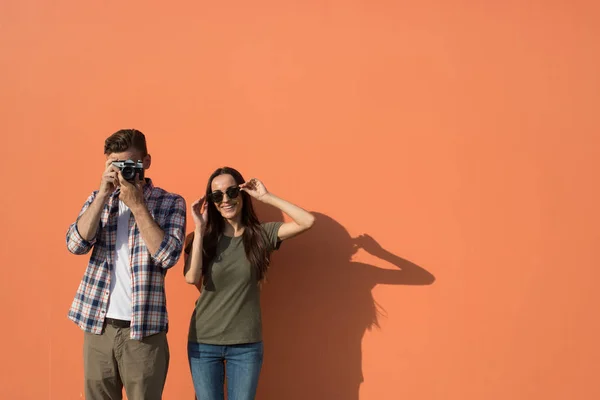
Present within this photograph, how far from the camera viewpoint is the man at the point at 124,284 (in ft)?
7.56

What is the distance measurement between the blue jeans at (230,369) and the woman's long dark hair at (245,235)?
31cm

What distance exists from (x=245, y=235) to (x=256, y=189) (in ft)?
0.68

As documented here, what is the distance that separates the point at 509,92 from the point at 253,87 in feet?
4.08

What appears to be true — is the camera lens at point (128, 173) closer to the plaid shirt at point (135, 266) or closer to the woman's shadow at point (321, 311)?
the plaid shirt at point (135, 266)

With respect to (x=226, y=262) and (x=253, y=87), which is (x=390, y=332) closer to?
(x=226, y=262)

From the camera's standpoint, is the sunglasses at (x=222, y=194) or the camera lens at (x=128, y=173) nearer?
the camera lens at (x=128, y=173)

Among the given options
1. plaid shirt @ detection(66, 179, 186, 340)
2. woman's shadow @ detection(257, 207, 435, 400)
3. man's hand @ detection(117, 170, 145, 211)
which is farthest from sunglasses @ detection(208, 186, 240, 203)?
woman's shadow @ detection(257, 207, 435, 400)

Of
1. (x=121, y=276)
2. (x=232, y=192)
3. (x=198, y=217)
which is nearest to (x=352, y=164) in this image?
(x=232, y=192)

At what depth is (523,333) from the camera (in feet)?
9.20

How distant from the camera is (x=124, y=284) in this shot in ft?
7.82

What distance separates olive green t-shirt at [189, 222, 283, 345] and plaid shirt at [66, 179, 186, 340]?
0.19 m

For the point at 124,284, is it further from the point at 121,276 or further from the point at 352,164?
the point at 352,164

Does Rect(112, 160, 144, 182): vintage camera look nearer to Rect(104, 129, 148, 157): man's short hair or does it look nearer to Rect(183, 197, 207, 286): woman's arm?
Rect(104, 129, 148, 157): man's short hair

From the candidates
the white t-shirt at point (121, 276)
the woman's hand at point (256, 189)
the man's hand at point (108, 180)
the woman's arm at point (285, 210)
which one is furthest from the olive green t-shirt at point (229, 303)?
the man's hand at point (108, 180)
